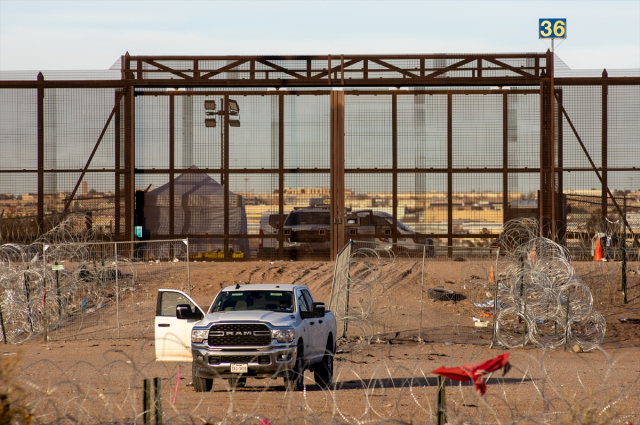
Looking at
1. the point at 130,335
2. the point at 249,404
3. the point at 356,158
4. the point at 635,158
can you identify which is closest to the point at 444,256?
the point at 356,158

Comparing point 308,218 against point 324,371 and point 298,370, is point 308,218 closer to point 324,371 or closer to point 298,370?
point 324,371

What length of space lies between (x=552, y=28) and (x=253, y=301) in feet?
56.6

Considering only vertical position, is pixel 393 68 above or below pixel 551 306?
above

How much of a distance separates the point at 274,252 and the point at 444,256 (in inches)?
231

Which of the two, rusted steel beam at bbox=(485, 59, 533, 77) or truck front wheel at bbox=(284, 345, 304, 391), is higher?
rusted steel beam at bbox=(485, 59, 533, 77)

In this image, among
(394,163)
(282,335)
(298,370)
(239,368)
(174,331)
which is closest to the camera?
(239,368)

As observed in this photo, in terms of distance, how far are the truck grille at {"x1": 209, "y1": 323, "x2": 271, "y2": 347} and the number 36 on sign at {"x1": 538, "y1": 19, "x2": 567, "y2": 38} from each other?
17.8m

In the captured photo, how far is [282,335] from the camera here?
10.3 meters

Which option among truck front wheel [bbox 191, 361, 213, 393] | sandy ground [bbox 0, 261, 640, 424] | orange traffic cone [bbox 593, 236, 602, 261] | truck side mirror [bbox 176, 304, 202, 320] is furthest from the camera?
orange traffic cone [bbox 593, 236, 602, 261]

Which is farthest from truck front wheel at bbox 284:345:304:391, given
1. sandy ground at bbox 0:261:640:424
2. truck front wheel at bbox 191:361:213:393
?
truck front wheel at bbox 191:361:213:393

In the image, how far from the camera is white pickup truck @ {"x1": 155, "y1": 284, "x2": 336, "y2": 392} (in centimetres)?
1026

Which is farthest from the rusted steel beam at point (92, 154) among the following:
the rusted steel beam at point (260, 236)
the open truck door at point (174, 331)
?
the open truck door at point (174, 331)

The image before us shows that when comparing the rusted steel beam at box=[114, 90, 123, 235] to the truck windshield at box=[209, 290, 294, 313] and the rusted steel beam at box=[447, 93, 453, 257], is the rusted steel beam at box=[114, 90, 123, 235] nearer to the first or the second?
the rusted steel beam at box=[447, 93, 453, 257]

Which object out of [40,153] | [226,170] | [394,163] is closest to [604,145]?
[394,163]
